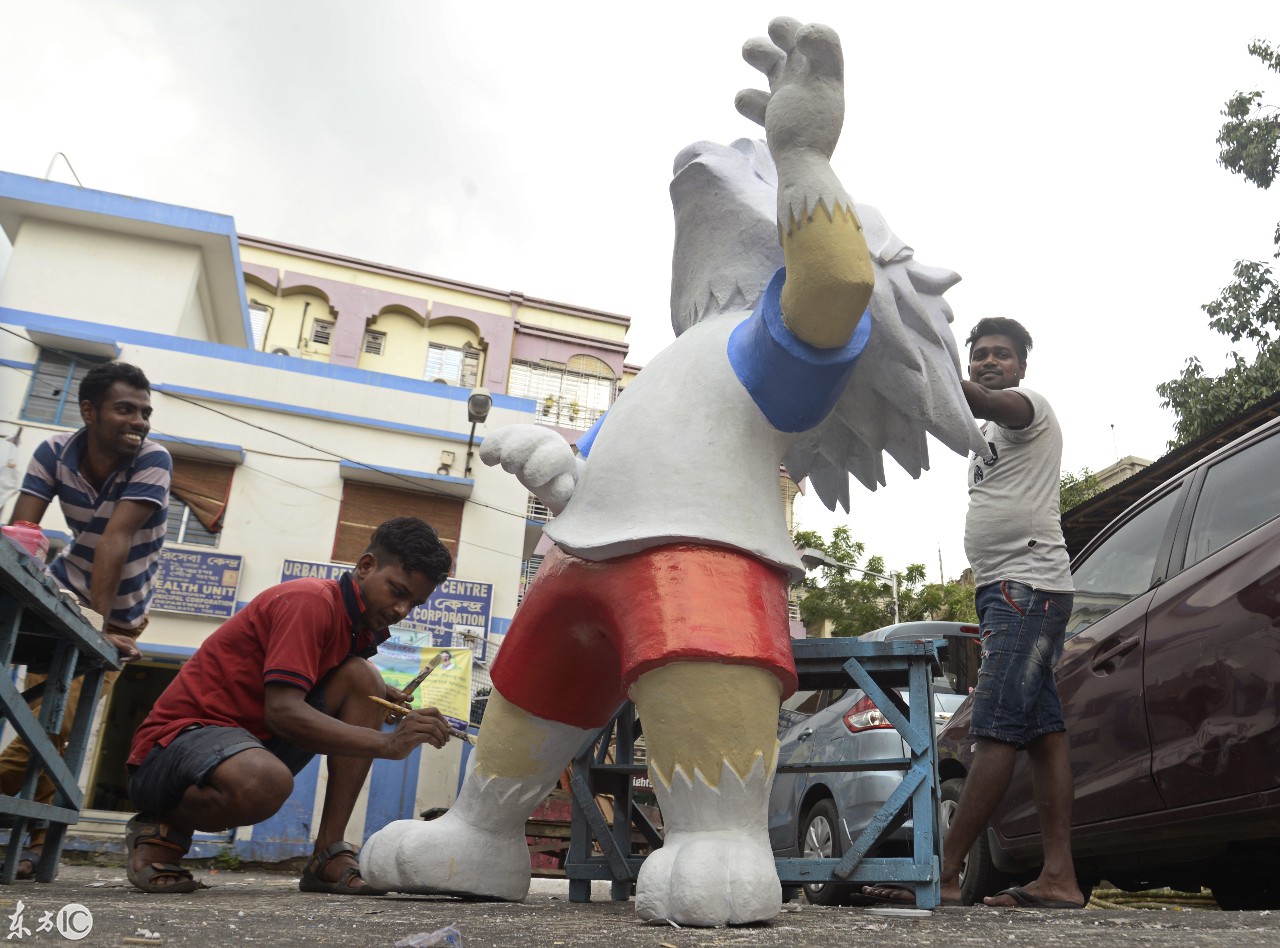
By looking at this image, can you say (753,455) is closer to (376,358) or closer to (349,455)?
(349,455)

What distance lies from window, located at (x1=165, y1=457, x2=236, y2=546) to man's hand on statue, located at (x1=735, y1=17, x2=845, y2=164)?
10.5 meters

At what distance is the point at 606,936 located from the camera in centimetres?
145

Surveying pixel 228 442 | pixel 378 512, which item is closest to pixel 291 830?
pixel 378 512

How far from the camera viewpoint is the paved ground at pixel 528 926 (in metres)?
1.33

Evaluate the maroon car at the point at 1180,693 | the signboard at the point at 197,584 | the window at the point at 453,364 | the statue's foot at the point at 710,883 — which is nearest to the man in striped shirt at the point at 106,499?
the statue's foot at the point at 710,883

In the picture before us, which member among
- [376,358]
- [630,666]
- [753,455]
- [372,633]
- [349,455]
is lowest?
[630,666]

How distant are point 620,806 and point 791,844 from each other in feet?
7.71

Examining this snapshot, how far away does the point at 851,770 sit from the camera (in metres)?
2.49

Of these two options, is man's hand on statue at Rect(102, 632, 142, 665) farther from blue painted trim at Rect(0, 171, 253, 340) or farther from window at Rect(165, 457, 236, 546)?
blue painted trim at Rect(0, 171, 253, 340)

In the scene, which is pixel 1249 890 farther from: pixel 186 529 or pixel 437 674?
pixel 186 529

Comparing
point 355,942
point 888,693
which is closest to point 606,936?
point 355,942

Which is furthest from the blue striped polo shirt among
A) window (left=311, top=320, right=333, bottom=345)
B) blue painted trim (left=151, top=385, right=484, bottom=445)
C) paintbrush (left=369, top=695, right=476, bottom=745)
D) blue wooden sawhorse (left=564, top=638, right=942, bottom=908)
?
window (left=311, top=320, right=333, bottom=345)

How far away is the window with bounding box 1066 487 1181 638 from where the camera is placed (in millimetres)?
3029

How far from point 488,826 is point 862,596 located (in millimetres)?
18677
